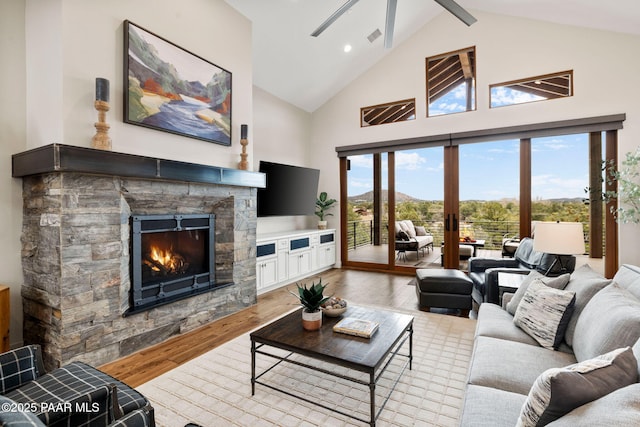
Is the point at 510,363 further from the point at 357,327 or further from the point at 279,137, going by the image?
the point at 279,137

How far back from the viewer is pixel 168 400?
2156 millimetres

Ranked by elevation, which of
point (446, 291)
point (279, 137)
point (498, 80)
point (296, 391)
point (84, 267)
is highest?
point (498, 80)

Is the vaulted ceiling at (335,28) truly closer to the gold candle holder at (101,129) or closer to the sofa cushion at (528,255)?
the gold candle holder at (101,129)

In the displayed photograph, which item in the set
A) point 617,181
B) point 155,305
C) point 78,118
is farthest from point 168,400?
point 617,181

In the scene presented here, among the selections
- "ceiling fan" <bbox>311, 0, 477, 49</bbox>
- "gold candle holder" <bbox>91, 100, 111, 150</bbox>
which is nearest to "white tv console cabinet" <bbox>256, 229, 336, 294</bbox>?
"gold candle holder" <bbox>91, 100, 111, 150</bbox>

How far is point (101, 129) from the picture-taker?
265 cm

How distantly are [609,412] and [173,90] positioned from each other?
3.92 metres

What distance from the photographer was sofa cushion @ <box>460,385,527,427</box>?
1292mm

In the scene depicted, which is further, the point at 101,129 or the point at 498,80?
the point at 498,80

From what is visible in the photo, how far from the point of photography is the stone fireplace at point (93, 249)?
2.45 meters

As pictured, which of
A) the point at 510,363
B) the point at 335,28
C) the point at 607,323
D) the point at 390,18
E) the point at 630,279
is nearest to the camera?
the point at 607,323

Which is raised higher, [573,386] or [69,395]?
[573,386]

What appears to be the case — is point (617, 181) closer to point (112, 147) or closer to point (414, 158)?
point (414, 158)

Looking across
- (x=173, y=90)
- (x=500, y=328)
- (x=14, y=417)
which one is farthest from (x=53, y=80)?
(x=500, y=328)
